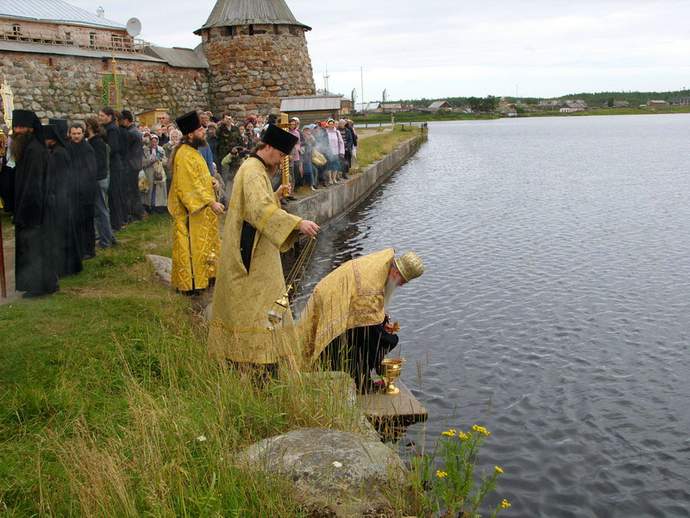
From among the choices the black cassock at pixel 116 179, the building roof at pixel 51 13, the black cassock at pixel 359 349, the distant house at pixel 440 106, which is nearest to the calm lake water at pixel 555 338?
the black cassock at pixel 359 349

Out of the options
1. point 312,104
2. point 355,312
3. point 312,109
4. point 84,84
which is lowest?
point 355,312

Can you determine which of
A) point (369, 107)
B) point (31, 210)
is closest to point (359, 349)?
point (31, 210)

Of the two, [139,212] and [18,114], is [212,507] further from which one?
[139,212]

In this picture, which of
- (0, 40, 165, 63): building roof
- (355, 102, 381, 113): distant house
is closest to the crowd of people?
(0, 40, 165, 63): building roof

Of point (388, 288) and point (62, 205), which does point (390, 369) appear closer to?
point (388, 288)

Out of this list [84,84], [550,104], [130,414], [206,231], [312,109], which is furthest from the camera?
[550,104]

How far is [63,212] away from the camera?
8.95m

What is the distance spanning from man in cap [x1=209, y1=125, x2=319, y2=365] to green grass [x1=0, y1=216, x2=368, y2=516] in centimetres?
26

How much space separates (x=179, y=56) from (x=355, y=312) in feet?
90.0

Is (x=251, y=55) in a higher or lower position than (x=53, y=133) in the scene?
higher

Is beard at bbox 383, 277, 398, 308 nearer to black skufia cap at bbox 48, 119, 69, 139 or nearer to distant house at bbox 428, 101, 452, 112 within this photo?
black skufia cap at bbox 48, 119, 69, 139

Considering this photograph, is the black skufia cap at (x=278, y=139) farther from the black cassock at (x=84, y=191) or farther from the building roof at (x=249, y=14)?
the building roof at (x=249, y=14)

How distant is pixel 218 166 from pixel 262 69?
58.7ft

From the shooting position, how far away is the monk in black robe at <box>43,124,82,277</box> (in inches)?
334
